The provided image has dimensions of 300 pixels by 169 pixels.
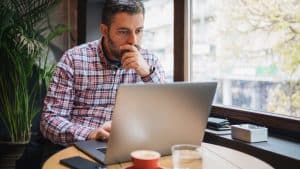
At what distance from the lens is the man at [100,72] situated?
5.65ft

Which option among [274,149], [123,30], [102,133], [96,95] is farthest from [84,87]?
[274,149]

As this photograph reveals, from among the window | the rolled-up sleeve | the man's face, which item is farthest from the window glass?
the rolled-up sleeve

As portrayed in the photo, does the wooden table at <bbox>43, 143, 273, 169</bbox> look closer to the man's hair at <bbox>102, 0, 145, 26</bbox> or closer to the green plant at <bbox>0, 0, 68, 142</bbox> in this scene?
the man's hair at <bbox>102, 0, 145, 26</bbox>

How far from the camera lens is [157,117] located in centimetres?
105

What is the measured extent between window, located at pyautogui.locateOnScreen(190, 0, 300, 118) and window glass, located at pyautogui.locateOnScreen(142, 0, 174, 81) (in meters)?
0.26

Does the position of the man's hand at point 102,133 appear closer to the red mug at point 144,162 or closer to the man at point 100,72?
the man at point 100,72

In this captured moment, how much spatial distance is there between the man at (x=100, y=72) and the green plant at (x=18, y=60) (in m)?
0.97

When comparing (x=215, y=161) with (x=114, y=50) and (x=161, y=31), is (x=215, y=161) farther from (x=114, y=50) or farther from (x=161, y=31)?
(x=161, y=31)

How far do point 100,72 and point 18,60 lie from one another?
108cm

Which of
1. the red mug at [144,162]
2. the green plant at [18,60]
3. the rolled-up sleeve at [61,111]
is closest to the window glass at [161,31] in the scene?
the green plant at [18,60]

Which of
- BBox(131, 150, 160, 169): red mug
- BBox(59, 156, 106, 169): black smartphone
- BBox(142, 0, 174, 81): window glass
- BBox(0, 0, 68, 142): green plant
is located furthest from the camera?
BBox(142, 0, 174, 81): window glass

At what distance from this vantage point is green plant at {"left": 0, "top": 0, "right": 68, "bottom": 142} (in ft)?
8.59

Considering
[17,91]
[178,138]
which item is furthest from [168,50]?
[178,138]

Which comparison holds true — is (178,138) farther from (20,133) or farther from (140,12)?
(20,133)
